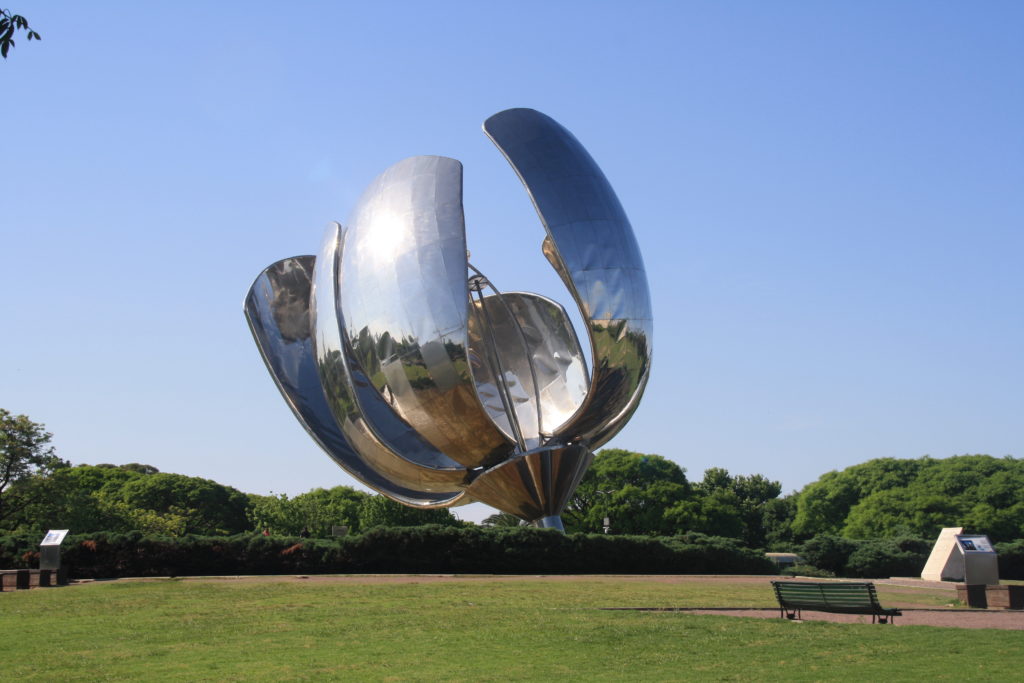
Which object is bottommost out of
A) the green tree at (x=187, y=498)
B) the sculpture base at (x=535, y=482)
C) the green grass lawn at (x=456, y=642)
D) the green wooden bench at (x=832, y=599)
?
the green grass lawn at (x=456, y=642)

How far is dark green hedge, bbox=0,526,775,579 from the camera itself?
24636 mm

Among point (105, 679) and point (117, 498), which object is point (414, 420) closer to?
point (105, 679)

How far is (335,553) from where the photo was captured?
25078 mm

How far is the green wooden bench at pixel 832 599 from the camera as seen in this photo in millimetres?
13383

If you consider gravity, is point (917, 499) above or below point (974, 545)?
above

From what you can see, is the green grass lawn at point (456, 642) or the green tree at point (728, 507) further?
the green tree at point (728, 507)

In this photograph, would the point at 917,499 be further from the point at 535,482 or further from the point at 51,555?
the point at 51,555

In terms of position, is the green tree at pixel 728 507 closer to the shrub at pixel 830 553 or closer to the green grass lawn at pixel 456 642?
the shrub at pixel 830 553

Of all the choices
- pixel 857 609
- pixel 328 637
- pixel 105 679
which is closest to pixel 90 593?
pixel 328 637

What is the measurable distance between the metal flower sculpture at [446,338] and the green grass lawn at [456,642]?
2.00 meters

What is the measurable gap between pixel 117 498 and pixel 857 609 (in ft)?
171

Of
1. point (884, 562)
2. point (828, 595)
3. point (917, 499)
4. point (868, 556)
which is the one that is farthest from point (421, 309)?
point (917, 499)

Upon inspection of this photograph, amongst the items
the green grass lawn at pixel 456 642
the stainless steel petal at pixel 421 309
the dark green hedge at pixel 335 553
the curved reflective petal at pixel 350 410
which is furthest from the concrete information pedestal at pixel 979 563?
the dark green hedge at pixel 335 553

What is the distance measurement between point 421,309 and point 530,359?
569 centimetres
